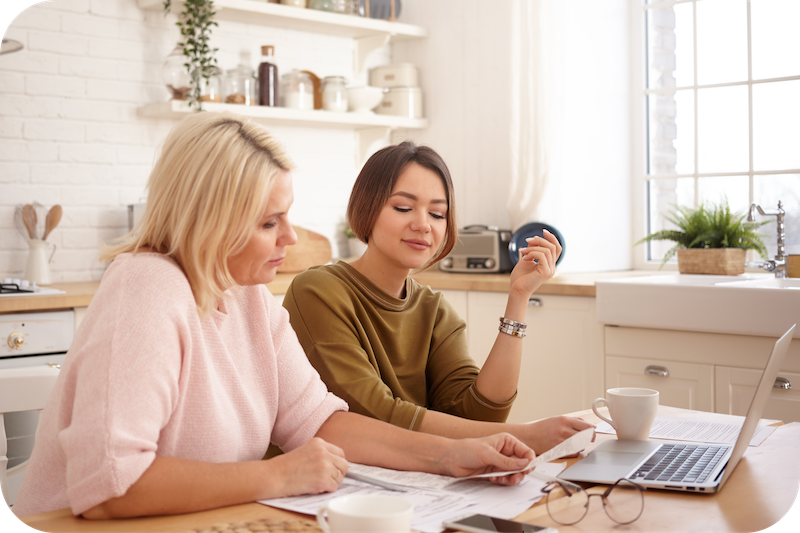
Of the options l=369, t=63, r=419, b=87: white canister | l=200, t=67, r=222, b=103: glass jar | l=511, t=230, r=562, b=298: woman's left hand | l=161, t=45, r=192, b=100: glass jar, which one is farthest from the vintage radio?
l=511, t=230, r=562, b=298: woman's left hand

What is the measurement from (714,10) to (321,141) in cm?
195

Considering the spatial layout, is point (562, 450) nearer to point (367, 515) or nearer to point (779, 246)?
point (367, 515)

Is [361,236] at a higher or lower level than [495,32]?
lower

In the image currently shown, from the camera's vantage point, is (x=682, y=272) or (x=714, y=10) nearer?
(x=682, y=272)

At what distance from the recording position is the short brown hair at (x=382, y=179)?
1645 millimetres

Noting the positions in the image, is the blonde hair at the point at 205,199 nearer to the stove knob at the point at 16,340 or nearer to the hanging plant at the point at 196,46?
the stove knob at the point at 16,340

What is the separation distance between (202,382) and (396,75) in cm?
317

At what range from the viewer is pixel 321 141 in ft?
12.8

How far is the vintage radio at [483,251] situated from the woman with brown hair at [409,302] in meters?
1.72

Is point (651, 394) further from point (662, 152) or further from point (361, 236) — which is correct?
point (662, 152)

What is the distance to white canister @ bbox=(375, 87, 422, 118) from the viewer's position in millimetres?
3979

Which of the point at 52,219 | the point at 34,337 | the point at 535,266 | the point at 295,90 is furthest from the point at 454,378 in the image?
the point at 295,90

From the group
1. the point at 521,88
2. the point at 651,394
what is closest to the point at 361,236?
the point at 651,394

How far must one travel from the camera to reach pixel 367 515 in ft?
2.55
